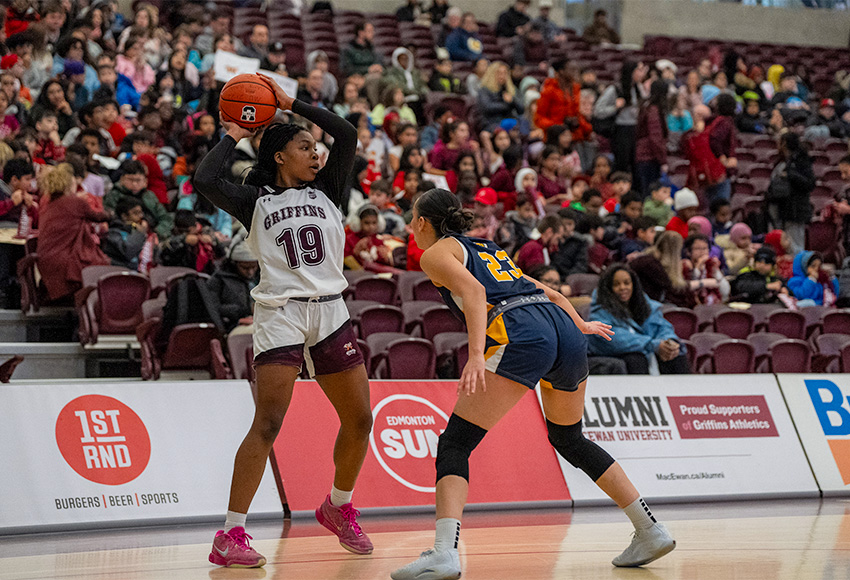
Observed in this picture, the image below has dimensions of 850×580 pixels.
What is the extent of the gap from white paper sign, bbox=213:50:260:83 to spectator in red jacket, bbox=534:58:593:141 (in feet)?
14.1

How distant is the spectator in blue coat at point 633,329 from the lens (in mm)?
7969

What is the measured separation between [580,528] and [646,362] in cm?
275

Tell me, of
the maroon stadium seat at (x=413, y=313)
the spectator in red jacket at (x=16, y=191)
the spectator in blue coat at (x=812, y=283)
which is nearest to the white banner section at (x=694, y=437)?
the maroon stadium seat at (x=413, y=313)

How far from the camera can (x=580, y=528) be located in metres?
5.52

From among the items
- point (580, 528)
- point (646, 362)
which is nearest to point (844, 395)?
point (646, 362)

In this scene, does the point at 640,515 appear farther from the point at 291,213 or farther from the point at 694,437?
the point at 694,437

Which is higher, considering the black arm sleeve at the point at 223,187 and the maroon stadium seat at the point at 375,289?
the black arm sleeve at the point at 223,187

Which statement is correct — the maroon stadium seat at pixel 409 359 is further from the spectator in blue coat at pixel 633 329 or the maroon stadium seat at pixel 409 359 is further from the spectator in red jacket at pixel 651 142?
the spectator in red jacket at pixel 651 142

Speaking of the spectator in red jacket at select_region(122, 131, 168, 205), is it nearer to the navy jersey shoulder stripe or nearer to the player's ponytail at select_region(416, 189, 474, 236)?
the player's ponytail at select_region(416, 189, 474, 236)

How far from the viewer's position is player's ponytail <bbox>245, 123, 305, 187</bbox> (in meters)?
4.61

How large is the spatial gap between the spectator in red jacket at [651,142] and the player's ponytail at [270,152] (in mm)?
9762

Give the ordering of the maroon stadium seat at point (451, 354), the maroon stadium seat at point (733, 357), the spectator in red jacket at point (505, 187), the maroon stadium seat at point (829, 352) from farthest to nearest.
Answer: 1. the spectator in red jacket at point (505, 187)
2. the maroon stadium seat at point (829, 352)
3. the maroon stadium seat at point (733, 357)
4. the maroon stadium seat at point (451, 354)

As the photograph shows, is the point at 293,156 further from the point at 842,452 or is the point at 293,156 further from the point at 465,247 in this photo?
the point at 842,452

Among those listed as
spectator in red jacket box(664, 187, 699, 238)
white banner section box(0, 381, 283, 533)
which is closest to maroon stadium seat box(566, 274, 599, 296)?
spectator in red jacket box(664, 187, 699, 238)
